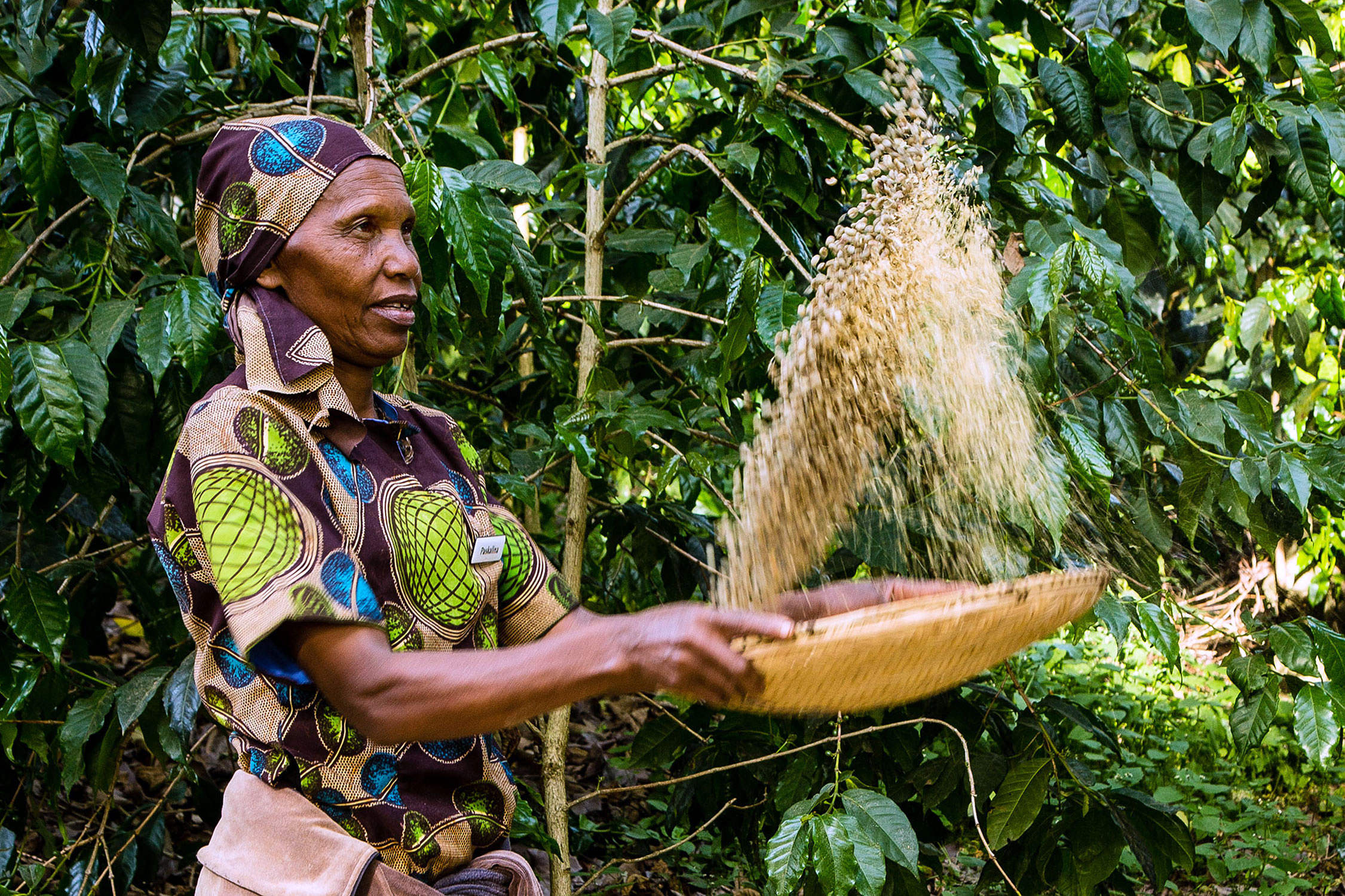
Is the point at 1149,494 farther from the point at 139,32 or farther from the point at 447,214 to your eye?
the point at 139,32

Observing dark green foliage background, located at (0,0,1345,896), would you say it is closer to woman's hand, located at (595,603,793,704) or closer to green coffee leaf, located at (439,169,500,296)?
green coffee leaf, located at (439,169,500,296)

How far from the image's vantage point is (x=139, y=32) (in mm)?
1685

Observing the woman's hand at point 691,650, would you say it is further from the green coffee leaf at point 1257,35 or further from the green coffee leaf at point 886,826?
the green coffee leaf at point 1257,35

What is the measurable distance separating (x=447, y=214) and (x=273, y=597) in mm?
694

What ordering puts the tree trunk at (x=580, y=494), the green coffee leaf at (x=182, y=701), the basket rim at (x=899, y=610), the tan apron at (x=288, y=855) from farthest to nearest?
the tree trunk at (x=580, y=494), the green coffee leaf at (x=182, y=701), the tan apron at (x=288, y=855), the basket rim at (x=899, y=610)

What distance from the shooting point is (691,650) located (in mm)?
948

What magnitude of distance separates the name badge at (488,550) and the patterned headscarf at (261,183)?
1.15 ft

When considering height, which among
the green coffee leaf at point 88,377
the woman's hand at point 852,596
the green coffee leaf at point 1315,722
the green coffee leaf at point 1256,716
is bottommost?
the green coffee leaf at point 1256,716

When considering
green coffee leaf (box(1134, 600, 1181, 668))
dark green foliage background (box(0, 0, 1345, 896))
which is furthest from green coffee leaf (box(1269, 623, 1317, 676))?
green coffee leaf (box(1134, 600, 1181, 668))

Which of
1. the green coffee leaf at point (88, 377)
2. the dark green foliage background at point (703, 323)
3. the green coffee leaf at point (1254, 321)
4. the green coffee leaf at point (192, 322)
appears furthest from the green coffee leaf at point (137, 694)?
the green coffee leaf at point (1254, 321)

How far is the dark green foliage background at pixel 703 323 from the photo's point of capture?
1.69 metres

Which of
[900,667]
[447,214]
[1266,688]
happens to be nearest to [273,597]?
[900,667]

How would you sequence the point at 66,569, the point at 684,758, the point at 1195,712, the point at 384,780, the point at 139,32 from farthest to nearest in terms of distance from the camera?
the point at 1195,712 < the point at 684,758 < the point at 66,569 < the point at 139,32 < the point at 384,780

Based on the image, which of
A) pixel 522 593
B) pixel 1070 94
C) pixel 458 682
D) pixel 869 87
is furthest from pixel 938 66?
pixel 458 682
